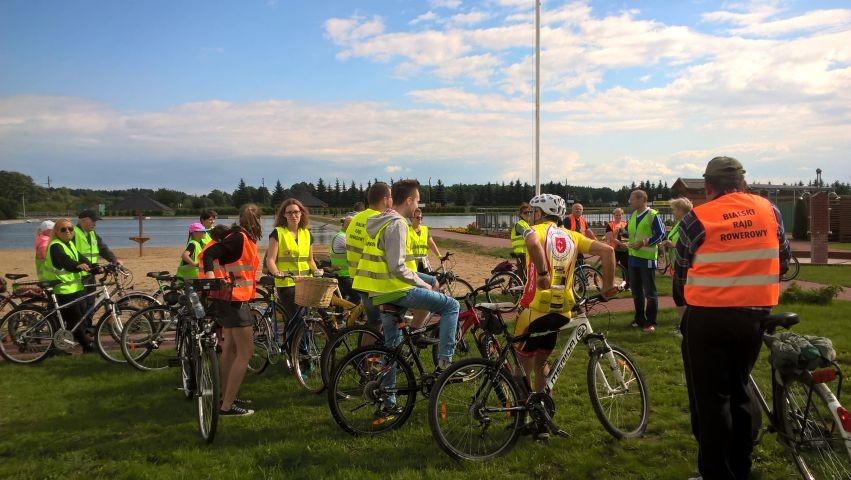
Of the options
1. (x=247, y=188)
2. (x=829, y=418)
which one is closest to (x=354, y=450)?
(x=829, y=418)

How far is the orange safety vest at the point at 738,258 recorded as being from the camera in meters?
3.38

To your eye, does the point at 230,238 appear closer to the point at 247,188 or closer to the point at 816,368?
the point at 816,368

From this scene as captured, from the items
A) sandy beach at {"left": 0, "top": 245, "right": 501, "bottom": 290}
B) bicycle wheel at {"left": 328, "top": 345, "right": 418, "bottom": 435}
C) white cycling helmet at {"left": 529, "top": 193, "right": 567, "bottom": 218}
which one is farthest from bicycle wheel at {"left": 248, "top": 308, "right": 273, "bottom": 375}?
sandy beach at {"left": 0, "top": 245, "right": 501, "bottom": 290}

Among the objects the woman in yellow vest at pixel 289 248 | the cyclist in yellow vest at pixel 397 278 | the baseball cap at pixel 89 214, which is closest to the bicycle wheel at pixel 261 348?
the woman in yellow vest at pixel 289 248

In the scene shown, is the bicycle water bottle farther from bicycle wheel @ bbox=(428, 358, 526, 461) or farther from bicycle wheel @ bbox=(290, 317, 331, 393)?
bicycle wheel @ bbox=(428, 358, 526, 461)

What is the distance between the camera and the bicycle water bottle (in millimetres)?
5051

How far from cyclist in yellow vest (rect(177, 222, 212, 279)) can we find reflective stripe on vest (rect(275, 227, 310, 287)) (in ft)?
7.44

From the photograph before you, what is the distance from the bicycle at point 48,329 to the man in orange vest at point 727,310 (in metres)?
6.38

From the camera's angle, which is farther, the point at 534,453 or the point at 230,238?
the point at 230,238

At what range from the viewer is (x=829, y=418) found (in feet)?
10.8

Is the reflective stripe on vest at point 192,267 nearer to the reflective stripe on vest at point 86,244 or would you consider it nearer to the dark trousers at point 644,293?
the reflective stripe on vest at point 86,244

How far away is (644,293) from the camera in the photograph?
28.6ft

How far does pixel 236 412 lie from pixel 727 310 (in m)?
4.15

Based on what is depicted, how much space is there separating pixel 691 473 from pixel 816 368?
1142 millimetres
